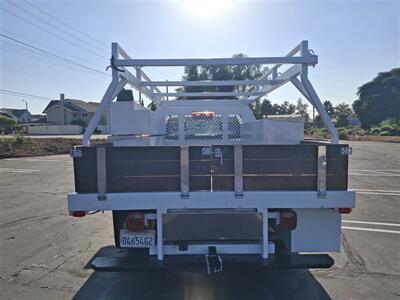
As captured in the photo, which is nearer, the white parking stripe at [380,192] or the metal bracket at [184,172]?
the metal bracket at [184,172]

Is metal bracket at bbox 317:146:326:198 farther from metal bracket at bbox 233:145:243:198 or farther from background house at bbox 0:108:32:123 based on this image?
background house at bbox 0:108:32:123

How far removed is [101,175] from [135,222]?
0.57 metres

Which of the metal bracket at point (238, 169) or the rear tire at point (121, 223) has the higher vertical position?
the metal bracket at point (238, 169)

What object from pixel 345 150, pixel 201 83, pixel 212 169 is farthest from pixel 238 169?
pixel 201 83

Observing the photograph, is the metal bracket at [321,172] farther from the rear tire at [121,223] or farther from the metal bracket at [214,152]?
the rear tire at [121,223]

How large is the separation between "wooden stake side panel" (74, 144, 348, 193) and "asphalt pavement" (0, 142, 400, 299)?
3.54ft

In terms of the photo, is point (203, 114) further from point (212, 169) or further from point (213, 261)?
point (213, 261)

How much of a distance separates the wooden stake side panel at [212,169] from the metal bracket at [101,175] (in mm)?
32

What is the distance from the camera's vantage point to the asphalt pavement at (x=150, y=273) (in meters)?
3.28

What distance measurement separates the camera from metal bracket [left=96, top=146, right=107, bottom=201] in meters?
2.84

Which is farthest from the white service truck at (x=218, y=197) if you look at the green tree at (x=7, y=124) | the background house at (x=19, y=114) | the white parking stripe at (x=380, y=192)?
the background house at (x=19, y=114)

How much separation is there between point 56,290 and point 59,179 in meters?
8.68

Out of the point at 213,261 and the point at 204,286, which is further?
the point at 204,286

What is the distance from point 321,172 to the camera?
2.89 m
